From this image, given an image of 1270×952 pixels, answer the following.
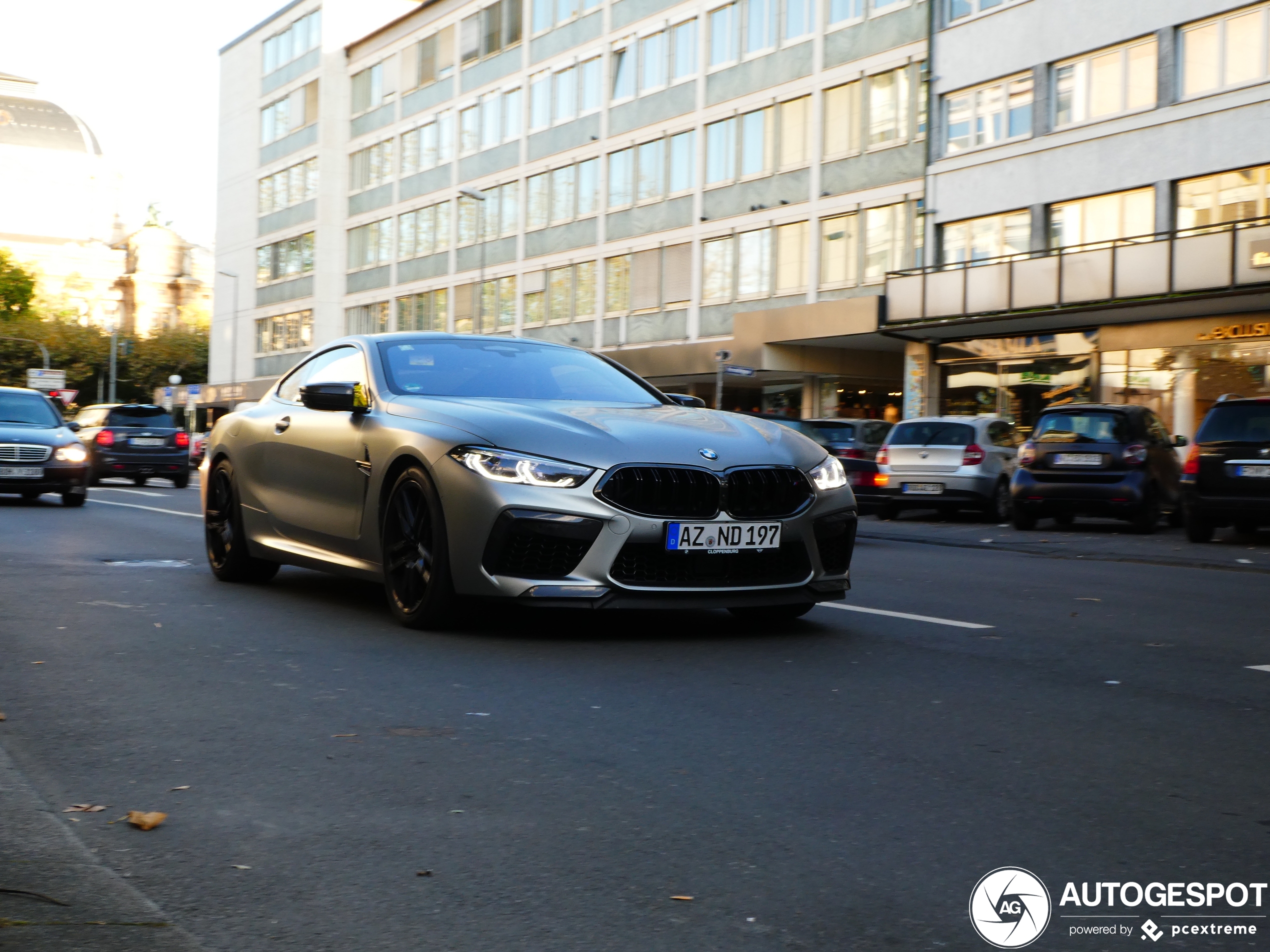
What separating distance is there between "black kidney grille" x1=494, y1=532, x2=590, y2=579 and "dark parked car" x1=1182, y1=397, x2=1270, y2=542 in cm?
1175

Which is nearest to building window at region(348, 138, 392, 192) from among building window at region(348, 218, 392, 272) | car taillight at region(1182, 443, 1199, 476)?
building window at region(348, 218, 392, 272)

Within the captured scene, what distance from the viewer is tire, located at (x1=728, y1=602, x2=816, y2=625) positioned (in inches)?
293

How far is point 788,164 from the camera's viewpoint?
3994cm

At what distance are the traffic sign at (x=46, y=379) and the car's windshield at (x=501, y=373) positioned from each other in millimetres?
70683

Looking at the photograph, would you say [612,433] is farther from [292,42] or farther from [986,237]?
[292,42]

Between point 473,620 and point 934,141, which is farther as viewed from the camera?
point 934,141

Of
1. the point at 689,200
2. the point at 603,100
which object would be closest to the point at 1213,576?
the point at 689,200

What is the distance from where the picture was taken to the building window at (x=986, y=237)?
33062mm

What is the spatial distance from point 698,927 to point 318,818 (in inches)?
47.1

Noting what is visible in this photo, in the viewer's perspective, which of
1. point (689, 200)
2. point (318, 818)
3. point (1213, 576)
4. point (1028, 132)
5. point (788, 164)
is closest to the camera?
point (318, 818)

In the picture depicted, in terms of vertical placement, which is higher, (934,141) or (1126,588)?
(934,141)

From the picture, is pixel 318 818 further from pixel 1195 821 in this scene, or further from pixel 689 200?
pixel 689 200

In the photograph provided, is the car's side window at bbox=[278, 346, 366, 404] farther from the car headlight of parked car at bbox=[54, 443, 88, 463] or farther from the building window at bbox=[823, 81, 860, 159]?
the building window at bbox=[823, 81, 860, 159]

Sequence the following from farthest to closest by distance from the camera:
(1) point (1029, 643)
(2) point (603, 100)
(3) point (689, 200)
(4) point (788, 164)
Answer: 1. (2) point (603, 100)
2. (3) point (689, 200)
3. (4) point (788, 164)
4. (1) point (1029, 643)
